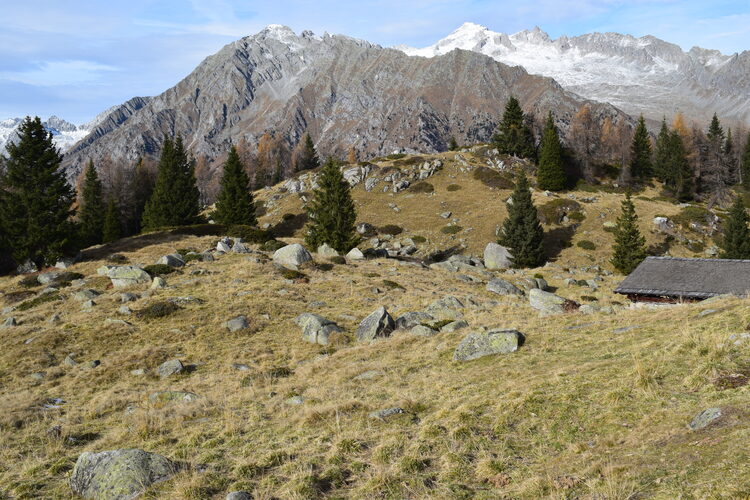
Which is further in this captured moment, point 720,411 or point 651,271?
point 651,271

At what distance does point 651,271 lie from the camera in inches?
1267

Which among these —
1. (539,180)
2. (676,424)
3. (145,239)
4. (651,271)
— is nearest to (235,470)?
(676,424)

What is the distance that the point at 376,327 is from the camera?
76.9 feet

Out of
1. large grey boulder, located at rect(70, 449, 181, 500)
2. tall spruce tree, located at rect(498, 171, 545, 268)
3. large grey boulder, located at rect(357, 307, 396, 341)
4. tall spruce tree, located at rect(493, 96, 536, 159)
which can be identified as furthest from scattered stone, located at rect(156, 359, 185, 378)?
tall spruce tree, located at rect(493, 96, 536, 159)

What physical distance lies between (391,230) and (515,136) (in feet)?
139

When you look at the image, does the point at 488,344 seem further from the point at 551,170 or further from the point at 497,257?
the point at 551,170

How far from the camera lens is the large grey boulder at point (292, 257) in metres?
39.9

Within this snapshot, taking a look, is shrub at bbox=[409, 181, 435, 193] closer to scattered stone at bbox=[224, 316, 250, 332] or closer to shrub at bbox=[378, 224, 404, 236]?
shrub at bbox=[378, 224, 404, 236]

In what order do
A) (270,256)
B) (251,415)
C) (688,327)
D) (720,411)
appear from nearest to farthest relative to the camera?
1. (720,411)
2. (251,415)
3. (688,327)
4. (270,256)

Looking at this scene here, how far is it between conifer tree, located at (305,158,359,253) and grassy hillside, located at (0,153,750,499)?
20.0m

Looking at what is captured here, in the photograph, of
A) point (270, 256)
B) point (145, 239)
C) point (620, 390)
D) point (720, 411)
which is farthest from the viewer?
point (145, 239)

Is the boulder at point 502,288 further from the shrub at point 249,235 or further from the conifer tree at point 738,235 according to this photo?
the conifer tree at point 738,235

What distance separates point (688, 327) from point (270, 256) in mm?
36312

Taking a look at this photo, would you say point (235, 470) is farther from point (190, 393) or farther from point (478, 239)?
point (478, 239)
